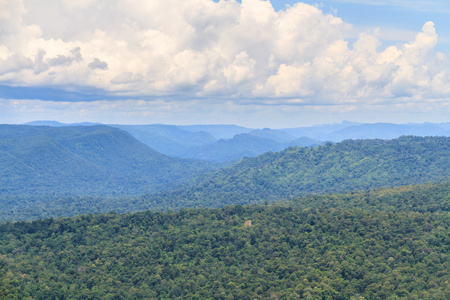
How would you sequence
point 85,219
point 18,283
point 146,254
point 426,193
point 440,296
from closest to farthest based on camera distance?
point 440,296
point 18,283
point 146,254
point 85,219
point 426,193

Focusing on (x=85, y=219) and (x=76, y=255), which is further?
(x=85, y=219)

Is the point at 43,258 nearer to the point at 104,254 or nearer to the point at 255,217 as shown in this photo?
the point at 104,254

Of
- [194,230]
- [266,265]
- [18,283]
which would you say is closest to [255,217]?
[194,230]

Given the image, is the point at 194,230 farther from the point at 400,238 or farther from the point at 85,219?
the point at 400,238

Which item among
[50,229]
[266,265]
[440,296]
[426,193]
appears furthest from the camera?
[426,193]

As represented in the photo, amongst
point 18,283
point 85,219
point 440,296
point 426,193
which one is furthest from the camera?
point 426,193

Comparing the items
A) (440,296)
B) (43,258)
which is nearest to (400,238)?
(440,296)
